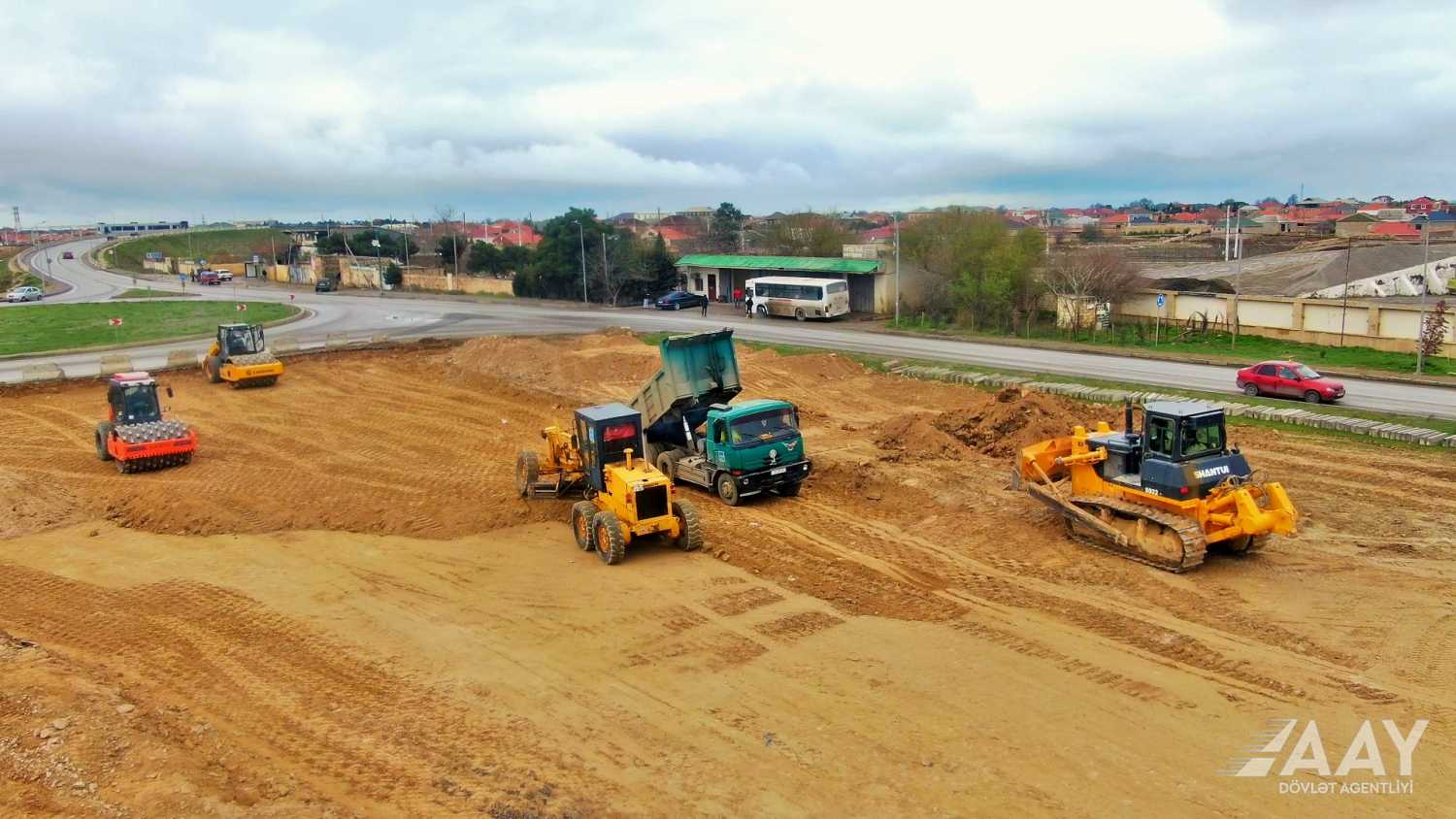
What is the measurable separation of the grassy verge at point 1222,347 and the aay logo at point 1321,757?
2553 cm

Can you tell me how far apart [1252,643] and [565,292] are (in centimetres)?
5855

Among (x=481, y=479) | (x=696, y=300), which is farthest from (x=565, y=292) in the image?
(x=481, y=479)

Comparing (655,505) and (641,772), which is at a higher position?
(655,505)

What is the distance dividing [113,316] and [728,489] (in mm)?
50331

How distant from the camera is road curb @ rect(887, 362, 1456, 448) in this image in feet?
70.9

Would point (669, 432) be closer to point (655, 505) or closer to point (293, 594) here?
point (655, 505)

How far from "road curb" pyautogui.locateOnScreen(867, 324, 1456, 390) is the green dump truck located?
21155 mm

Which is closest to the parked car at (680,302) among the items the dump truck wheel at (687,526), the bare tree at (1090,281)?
the bare tree at (1090,281)

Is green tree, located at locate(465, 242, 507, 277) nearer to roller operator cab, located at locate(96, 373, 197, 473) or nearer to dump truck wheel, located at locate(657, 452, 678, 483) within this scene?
roller operator cab, located at locate(96, 373, 197, 473)

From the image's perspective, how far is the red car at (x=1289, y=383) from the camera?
1033 inches

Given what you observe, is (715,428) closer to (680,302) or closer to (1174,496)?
(1174,496)

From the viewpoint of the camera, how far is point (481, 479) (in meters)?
21.4

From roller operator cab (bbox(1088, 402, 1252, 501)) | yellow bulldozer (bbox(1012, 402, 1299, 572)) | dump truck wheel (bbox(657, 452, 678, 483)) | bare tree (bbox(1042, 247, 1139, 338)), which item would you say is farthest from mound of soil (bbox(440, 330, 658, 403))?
bare tree (bbox(1042, 247, 1139, 338))

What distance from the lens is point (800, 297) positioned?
49781 mm
